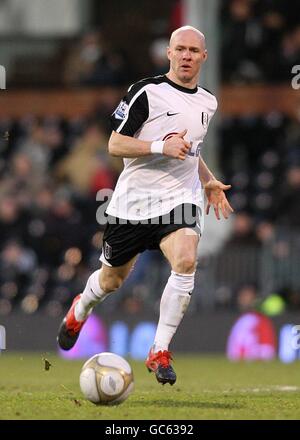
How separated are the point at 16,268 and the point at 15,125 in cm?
399

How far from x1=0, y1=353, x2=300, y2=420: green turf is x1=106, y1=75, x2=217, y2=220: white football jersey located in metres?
1.39

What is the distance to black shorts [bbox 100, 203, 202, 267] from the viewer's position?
30.1 ft

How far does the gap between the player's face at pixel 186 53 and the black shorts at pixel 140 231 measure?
94 centimetres

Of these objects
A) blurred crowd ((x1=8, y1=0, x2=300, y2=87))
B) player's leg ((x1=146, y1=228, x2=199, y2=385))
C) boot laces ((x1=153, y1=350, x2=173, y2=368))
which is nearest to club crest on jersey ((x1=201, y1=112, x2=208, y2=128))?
player's leg ((x1=146, y1=228, x2=199, y2=385))

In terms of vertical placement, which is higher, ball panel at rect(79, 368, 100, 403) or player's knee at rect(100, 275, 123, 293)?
player's knee at rect(100, 275, 123, 293)

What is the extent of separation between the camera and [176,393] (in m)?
9.77

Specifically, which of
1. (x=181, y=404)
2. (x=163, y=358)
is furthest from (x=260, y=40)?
(x=181, y=404)

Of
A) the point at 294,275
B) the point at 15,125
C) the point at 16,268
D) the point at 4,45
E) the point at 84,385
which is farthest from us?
the point at 4,45

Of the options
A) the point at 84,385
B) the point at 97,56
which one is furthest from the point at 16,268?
the point at 84,385

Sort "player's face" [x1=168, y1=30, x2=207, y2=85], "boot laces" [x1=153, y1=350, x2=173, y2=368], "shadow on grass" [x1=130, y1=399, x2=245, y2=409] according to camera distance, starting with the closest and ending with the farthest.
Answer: "shadow on grass" [x1=130, y1=399, x2=245, y2=409], "boot laces" [x1=153, y1=350, x2=173, y2=368], "player's face" [x1=168, y1=30, x2=207, y2=85]

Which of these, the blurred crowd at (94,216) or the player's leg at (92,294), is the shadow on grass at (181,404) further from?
the blurred crowd at (94,216)

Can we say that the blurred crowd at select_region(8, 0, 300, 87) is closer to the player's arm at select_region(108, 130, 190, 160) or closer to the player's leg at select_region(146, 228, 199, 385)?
the player's arm at select_region(108, 130, 190, 160)
